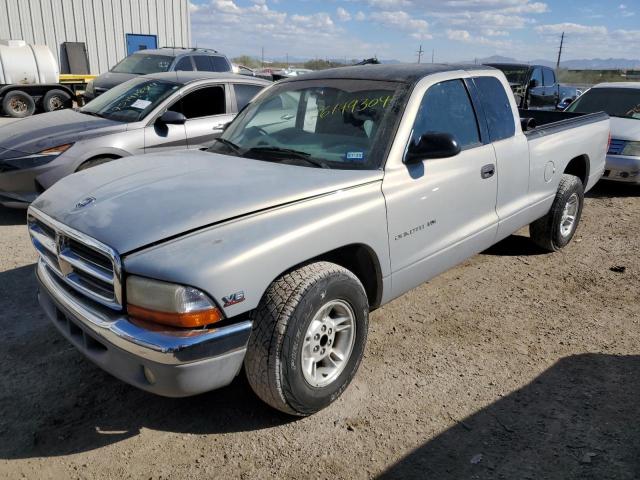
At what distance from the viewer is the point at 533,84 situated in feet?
43.5

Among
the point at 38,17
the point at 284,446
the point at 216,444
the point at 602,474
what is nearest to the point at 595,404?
the point at 602,474

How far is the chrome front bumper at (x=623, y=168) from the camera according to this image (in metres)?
7.89

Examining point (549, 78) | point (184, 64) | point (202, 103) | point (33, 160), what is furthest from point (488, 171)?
point (549, 78)

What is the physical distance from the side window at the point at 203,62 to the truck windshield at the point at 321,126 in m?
10.1

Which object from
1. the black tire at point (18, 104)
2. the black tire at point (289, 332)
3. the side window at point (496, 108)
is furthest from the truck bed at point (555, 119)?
the black tire at point (18, 104)

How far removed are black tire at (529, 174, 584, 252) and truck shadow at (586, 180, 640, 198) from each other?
10.2 feet

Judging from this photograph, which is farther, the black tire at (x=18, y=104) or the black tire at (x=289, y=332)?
the black tire at (x=18, y=104)

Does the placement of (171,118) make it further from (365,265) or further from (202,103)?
(365,265)

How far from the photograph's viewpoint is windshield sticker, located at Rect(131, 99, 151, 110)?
6668mm

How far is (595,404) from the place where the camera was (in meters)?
3.15

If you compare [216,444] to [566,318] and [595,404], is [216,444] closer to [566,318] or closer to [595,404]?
[595,404]

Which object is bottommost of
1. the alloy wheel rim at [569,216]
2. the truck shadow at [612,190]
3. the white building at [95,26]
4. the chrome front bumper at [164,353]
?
the truck shadow at [612,190]

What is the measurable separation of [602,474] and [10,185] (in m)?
5.99

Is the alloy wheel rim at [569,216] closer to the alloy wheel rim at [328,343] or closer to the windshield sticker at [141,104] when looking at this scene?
the alloy wheel rim at [328,343]
